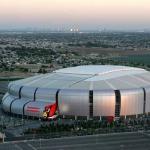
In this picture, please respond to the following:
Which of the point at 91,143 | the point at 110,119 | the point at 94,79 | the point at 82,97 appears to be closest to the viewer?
the point at 91,143

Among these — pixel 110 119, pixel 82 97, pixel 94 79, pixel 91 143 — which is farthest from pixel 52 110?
pixel 91 143

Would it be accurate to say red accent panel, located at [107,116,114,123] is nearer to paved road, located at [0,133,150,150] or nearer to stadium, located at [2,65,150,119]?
stadium, located at [2,65,150,119]

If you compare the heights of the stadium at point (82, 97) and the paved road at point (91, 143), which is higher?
the stadium at point (82, 97)

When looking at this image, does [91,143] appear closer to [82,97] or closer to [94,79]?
[82,97]

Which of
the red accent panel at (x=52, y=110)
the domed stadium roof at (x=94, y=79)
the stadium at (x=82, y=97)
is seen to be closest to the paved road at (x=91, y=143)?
the stadium at (x=82, y=97)

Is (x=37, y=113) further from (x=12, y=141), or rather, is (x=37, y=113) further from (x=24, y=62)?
(x=24, y=62)

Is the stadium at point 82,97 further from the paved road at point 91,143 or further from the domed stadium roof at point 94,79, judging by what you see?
the paved road at point 91,143

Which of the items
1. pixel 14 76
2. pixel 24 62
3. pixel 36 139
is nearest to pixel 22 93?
A: pixel 36 139
